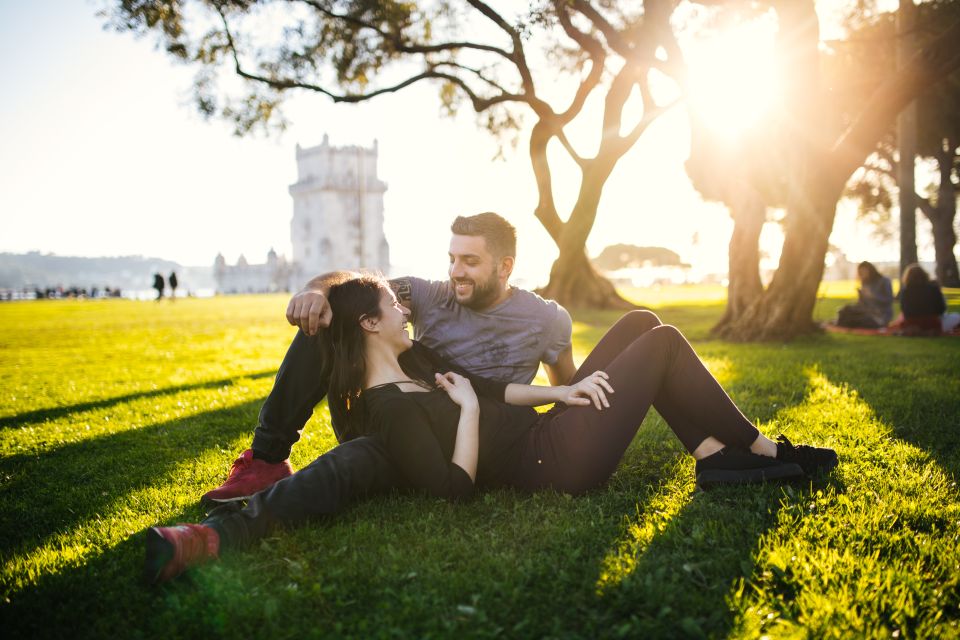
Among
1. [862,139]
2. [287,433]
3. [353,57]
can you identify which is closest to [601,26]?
[862,139]

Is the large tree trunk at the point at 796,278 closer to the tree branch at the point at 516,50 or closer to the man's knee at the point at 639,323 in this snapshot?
the tree branch at the point at 516,50

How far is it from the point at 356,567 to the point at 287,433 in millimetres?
1371

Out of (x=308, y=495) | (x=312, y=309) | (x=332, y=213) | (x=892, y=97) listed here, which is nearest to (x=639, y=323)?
(x=312, y=309)

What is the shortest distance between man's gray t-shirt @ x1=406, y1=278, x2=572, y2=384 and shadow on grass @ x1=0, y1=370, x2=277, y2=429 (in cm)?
477

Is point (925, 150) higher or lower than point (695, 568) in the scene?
higher

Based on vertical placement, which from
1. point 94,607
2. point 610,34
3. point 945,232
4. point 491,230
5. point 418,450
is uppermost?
point 610,34

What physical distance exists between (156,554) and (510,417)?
1.83 metres

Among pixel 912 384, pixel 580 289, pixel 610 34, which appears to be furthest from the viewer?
pixel 580 289

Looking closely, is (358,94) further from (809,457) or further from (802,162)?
(809,457)

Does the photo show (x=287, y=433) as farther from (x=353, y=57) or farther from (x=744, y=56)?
(x=353, y=57)

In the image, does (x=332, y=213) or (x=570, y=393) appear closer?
(x=570, y=393)

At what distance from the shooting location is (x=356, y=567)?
9.18 feet

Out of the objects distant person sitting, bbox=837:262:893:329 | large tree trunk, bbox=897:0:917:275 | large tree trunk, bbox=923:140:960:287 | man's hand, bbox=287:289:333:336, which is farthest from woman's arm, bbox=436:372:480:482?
large tree trunk, bbox=923:140:960:287

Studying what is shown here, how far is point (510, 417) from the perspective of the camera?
354 cm
